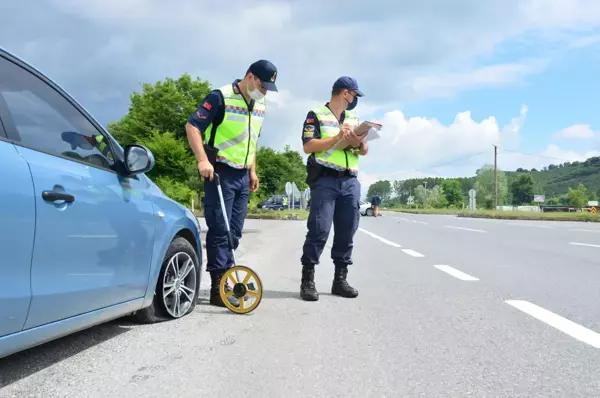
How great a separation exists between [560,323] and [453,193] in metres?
187

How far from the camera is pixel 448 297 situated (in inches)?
199

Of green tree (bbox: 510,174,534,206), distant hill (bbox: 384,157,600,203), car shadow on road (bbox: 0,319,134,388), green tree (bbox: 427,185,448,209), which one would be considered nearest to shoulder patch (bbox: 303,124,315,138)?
car shadow on road (bbox: 0,319,134,388)

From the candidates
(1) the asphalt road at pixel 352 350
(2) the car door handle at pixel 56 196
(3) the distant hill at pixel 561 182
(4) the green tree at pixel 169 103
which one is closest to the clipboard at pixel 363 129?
(1) the asphalt road at pixel 352 350

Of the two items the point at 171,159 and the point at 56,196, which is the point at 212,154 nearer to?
the point at 56,196

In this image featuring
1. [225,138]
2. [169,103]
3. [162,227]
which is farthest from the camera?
[169,103]

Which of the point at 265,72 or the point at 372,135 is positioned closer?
the point at 265,72

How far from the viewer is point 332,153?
5004 mm

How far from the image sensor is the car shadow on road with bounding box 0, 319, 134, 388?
2.72m

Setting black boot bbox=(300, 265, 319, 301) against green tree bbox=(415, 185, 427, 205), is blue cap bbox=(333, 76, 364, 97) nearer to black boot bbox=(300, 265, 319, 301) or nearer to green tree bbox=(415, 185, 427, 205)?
black boot bbox=(300, 265, 319, 301)

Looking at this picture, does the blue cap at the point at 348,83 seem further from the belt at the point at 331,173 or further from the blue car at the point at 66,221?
the blue car at the point at 66,221

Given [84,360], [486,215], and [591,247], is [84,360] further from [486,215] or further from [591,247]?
[486,215]

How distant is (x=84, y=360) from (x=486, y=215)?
151 feet

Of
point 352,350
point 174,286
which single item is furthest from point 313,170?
point 352,350

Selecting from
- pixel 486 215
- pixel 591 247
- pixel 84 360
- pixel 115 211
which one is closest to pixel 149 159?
pixel 115 211
